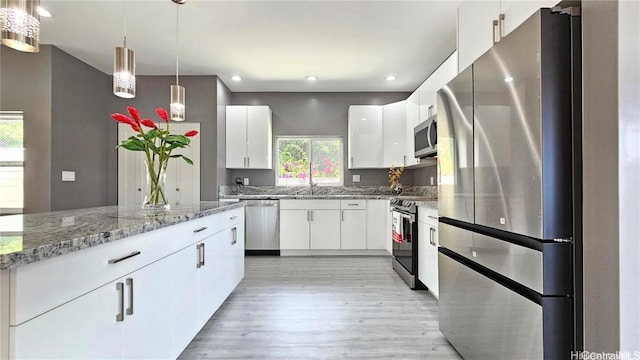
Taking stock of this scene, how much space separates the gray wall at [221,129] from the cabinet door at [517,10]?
3.87 m

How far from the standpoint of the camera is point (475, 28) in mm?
2336

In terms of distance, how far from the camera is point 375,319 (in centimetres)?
259

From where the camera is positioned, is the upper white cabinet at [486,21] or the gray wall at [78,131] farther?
the gray wall at [78,131]

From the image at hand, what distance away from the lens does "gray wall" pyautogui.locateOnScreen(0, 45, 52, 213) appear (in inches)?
152

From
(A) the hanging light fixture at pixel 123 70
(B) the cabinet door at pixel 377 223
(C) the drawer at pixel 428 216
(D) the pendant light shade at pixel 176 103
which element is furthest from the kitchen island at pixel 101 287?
(B) the cabinet door at pixel 377 223

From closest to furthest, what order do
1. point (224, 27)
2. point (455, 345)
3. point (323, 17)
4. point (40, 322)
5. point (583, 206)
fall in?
point (40, 322)
point (583, 206)
point (455, 345)
point (323, 17)
point (224, 27)

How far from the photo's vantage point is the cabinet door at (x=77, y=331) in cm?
84

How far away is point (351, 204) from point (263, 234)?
4.38 ft

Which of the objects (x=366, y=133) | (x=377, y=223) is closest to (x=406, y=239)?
(x=377, y=223)

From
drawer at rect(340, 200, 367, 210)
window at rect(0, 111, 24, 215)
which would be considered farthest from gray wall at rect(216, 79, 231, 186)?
window at rect(0, 111, 24, 215)

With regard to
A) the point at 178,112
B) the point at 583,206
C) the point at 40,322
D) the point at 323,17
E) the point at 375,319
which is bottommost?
the point at 375,319

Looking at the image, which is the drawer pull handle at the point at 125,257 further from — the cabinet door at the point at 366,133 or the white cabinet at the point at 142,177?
the cabinet door at the point at 366,133

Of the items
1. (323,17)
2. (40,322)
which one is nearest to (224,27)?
(323,17)

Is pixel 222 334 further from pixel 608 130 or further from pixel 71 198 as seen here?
pixel 71 198
